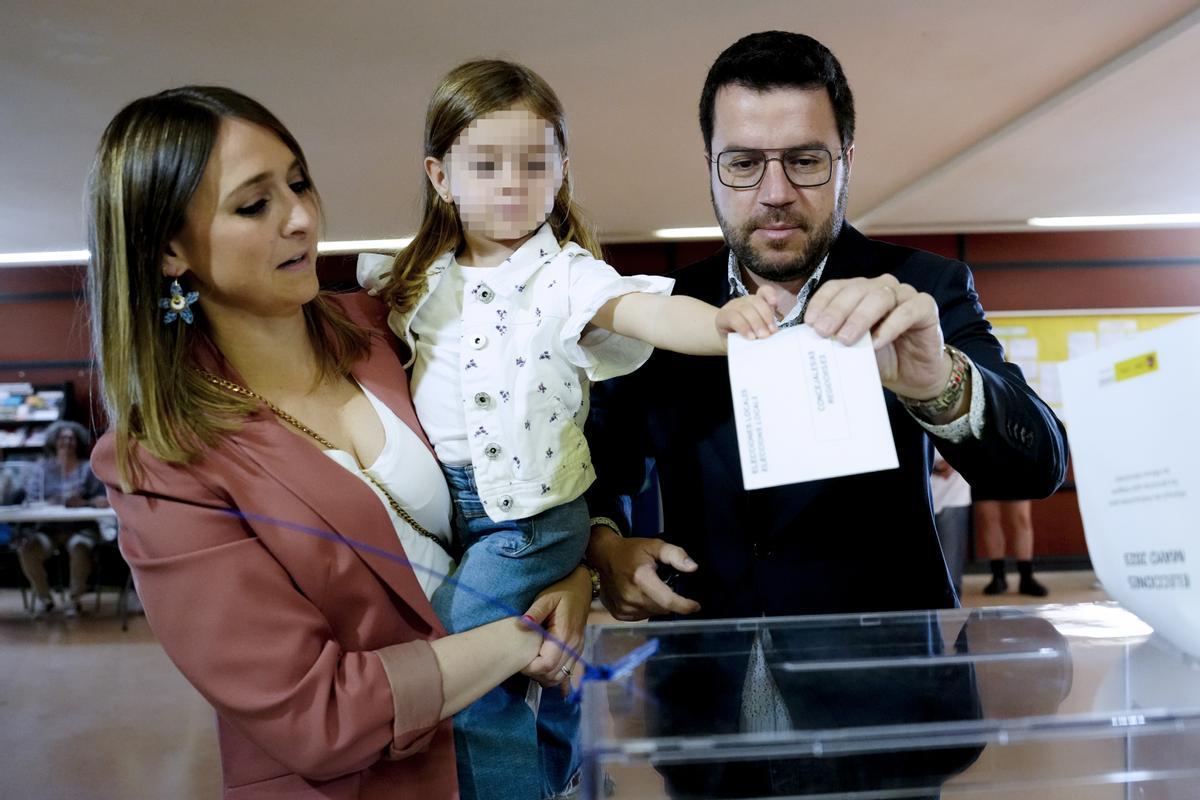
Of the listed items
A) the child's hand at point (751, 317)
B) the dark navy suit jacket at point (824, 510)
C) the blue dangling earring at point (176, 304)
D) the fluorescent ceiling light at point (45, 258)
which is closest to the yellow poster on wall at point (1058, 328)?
the dark navy suit jacket at point (824, 510)

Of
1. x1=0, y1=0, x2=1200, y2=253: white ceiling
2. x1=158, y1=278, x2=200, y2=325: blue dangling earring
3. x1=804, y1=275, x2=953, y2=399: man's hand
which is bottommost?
x1=804, y1=275, x2=953, y2=399: man's hand

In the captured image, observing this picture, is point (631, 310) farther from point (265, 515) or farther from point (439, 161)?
point (265, 515)

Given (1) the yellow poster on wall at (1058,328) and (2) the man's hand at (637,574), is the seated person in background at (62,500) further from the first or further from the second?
(1) the yellow poster on wall at (1058,328)

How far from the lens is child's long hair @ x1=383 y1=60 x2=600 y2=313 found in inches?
48.9

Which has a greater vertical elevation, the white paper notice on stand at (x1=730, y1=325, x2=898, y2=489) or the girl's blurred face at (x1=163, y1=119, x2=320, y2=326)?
the girl's blurred face at (x1=163, y1=119, x2=320, y2=326)

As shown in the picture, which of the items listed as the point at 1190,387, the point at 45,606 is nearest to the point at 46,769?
the point at 45,606

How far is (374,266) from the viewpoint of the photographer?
1.45 m

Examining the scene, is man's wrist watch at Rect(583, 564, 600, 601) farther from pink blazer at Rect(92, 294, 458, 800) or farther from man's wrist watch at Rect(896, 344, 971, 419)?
man's wrist watch at Rect(896, 344, 971, 419)

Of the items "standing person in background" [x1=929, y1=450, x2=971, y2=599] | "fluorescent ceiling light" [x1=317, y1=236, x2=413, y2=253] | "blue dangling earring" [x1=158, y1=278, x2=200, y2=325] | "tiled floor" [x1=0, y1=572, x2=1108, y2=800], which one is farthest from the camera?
"fluorescent ceiling light" [x1=317, y1=236, x2=413, y2=253]

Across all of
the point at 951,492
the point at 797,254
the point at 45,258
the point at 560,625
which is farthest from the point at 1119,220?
the point at 45,258

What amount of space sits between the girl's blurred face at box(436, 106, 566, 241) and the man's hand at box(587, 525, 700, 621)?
→ 1.71 ft

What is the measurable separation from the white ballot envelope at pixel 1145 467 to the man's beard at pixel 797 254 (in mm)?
700

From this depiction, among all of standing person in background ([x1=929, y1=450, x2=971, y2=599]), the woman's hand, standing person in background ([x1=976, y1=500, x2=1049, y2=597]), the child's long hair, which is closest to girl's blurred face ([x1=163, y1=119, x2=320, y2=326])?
the child's long hair

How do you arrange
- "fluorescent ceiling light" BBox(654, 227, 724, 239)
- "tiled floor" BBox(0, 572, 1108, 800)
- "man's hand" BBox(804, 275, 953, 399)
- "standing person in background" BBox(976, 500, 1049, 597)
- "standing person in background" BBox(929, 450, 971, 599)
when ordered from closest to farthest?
"man's hand" BBox(804, 275, 953, 399) < "tiled floor" BBox(0, 572, 1108, 800) < "standing person in background" BBox(929, 450, 971, 599) < "standing person in background" BBox(976, 500, 1049, 597) < "fluorescent ceiling light" BBox(654, 227, 724, 239)
